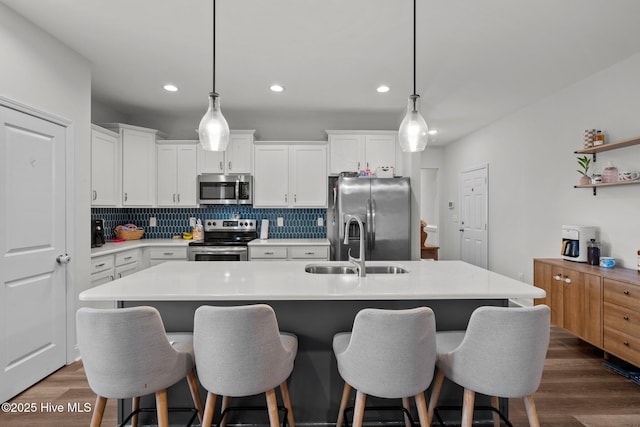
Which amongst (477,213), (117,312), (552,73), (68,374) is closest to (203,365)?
(117,312)

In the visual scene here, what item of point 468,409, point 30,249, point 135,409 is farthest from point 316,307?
point 30,249

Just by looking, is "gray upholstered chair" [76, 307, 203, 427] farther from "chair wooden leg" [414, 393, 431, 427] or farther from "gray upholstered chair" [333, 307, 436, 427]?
"chair wooden leg" [414, 393, 431, 427]

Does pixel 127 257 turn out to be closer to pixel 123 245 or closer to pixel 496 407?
pixel 123 245

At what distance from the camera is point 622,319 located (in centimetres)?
260

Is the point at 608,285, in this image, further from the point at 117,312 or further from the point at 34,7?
the point at 34,7

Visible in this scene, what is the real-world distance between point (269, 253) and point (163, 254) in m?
1.29

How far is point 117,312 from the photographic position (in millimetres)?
1414

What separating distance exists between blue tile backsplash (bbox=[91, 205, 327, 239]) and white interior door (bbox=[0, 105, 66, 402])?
2086 millimetres

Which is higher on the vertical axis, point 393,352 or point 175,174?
point 175,174

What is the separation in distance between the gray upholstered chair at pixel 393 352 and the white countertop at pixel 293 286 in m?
0.26

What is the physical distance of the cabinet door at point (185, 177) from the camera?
182 inches

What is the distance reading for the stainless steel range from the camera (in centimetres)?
425

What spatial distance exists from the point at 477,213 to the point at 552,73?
9.37 ft

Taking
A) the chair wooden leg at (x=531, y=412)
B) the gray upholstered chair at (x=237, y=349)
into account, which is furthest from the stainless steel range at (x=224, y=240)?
the chair wooden leg at (x=531, y=412)
